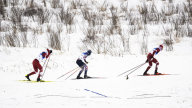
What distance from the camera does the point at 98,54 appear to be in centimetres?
997

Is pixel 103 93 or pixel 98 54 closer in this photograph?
pixel 103 93

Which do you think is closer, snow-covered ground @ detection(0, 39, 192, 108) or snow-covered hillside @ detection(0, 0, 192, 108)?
snow-covered ground @ detection(0, 39, 192, 108)

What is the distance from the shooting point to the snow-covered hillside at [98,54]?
4275mm

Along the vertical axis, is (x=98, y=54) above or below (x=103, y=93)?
above

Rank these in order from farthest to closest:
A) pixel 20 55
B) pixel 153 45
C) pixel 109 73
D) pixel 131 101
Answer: pixel 153 45 < pixel 20 55 < pixel 109 73 < pixel 131 101

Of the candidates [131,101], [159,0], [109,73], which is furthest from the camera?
[159,0]

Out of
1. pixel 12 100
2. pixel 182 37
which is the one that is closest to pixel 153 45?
pixel 182 37

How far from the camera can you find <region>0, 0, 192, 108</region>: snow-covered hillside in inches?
168

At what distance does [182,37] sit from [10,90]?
934 cm

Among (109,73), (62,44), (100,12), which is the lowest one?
(109,73)

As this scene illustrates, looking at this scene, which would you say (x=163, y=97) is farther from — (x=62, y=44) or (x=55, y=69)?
(x=62, y=44)

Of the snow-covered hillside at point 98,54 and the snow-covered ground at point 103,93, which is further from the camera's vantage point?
the snow-covered hillside at point 98,54

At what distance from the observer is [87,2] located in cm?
1647

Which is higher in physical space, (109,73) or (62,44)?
(62,44)
